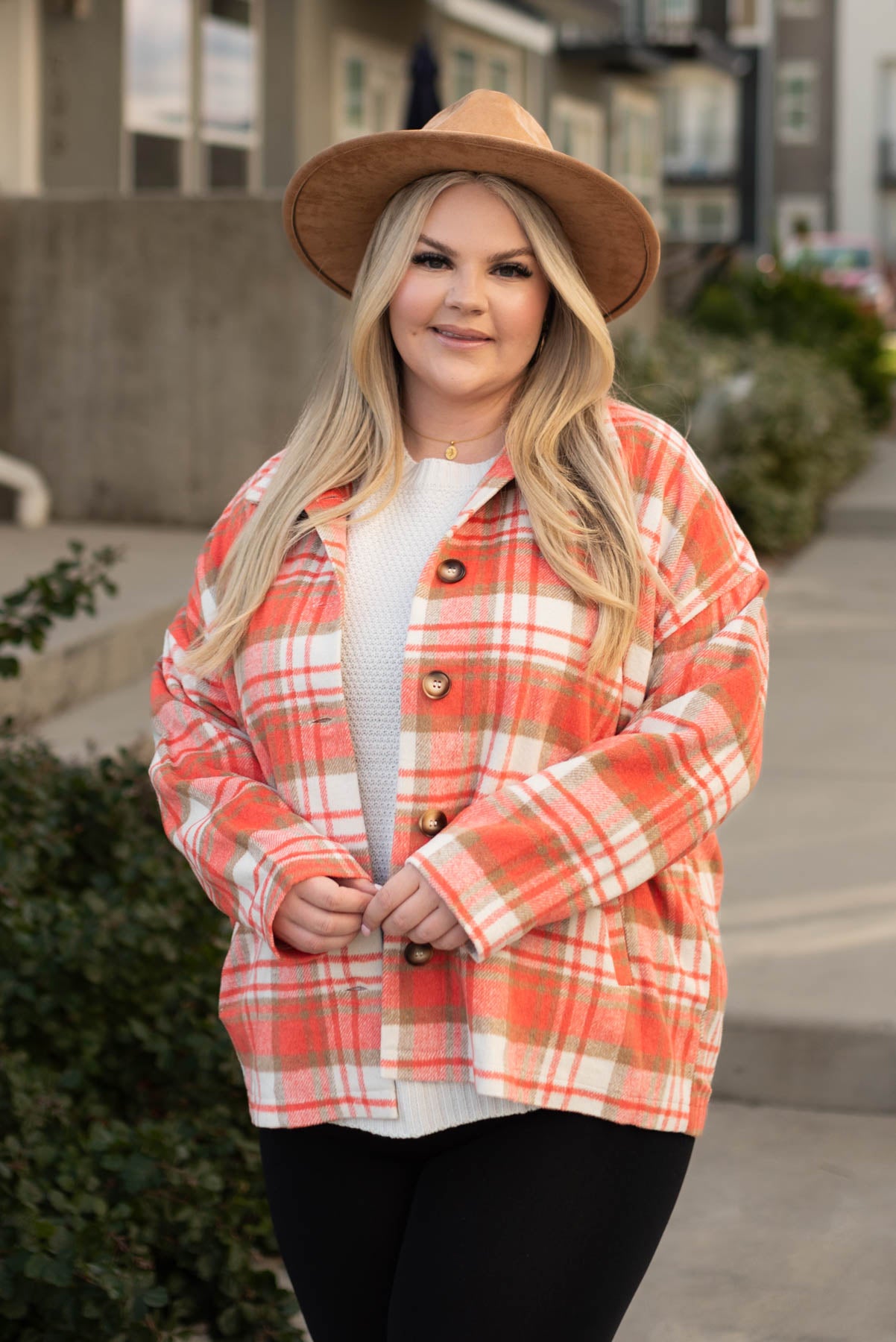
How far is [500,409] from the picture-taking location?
7.15 ft

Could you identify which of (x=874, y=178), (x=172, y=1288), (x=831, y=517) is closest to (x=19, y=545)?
(x=831, y=517)

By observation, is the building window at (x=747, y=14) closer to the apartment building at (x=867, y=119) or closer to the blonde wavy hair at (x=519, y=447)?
the blonde wavy hair at (x=519, y=447)

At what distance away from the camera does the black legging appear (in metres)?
1.90

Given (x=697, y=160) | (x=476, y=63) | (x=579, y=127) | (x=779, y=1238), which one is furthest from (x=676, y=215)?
(x=779, y=1238)

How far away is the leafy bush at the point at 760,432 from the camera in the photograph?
34.7 feet

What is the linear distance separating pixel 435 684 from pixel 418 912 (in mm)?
261

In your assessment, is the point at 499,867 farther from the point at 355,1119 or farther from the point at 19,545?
the point at 19,545

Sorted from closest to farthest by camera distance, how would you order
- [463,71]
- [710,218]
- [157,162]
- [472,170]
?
[472,170], [157,162], [463,71], [710,218]

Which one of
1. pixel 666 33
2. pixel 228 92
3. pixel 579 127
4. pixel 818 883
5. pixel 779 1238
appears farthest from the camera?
pixel 666 33

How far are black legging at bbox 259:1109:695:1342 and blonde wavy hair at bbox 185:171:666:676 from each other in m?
0.55

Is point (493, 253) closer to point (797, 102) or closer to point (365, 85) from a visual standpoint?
point (365, 85)

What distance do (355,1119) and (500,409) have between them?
0.88 metres

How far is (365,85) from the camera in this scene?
1449 cm

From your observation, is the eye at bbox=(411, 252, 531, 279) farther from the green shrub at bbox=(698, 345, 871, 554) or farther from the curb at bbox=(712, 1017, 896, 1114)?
the green shrub at bbox=(698, 345, 871, 554)
